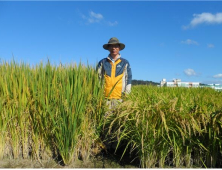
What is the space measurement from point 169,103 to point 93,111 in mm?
1038

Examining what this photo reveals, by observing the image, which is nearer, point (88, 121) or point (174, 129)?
point (174, 129)

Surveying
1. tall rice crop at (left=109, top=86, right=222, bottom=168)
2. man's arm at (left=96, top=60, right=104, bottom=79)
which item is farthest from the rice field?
man's arm at (left=96, top=60, right=104, bottom=79)

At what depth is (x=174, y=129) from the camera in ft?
7.75

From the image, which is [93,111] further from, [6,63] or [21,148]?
[6,63]

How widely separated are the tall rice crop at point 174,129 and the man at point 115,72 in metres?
0.75

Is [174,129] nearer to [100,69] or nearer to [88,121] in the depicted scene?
[88,121]

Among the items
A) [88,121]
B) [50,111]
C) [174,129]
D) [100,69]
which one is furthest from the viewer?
[100,69]

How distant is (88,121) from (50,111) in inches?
21.8

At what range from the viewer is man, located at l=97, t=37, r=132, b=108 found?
334cm

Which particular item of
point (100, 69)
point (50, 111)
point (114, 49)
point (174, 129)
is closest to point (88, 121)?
point (50, 111)

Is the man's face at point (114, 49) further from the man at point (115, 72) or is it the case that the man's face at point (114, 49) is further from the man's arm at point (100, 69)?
the man's arm at point (100, 69)

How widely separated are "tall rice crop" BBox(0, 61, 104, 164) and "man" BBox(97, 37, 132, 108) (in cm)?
29

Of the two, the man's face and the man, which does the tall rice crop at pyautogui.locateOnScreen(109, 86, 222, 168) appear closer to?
the man

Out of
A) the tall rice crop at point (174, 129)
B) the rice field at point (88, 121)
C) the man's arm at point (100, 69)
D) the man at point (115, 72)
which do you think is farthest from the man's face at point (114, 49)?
the tall rice crop at point (174, 129)
